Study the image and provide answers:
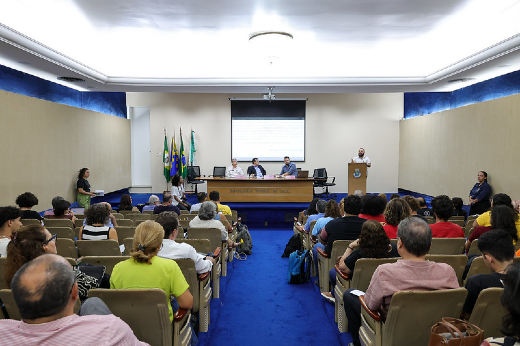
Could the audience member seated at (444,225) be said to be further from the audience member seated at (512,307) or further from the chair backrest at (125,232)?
the chair backrest at (125,232)

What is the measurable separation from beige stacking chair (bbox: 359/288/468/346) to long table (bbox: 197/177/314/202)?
7.04 metres

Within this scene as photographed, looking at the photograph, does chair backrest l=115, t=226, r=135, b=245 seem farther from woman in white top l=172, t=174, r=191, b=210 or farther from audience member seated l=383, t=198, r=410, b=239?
woman in white top l=172, t=174, r=191, b=210

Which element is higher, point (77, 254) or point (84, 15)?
point (84, 15)

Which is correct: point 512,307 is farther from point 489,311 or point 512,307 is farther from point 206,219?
point 206,219

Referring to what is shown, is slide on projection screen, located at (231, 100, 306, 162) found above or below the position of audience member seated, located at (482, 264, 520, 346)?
above

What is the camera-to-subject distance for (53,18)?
5.61 meters

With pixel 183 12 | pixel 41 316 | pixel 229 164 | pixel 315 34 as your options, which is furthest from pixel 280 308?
pixel 229 164

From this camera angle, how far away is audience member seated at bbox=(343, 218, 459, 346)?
208 cm

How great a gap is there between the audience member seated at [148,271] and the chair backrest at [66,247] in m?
1.43

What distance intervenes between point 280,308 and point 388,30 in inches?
199

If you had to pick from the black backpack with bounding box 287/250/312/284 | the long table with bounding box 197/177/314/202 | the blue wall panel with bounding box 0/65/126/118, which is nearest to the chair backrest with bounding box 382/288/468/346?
the black backpack with bounding box 287/250/312/284

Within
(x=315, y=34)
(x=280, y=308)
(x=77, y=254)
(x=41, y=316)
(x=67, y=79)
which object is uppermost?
(x=315, y=34)

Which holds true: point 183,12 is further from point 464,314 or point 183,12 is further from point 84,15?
point 464,314

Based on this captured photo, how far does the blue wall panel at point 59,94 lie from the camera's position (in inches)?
273
